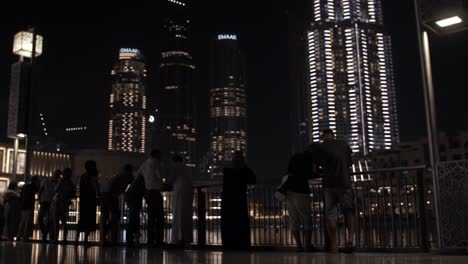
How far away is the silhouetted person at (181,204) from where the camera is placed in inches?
397

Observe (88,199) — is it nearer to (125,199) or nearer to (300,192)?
(125,199)

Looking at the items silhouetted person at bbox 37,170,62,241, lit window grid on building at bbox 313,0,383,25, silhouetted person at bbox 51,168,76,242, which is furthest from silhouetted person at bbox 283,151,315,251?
lit window grid on building at bbox 313,0,383,25

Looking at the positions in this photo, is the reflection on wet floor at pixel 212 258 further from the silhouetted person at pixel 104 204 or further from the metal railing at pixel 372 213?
the silhouetted person at pixel 104 204

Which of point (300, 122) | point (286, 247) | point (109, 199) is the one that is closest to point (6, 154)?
point (109, 199)

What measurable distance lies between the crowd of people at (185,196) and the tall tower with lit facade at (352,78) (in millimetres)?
157824

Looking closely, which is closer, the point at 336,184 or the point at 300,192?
the point at 336,184

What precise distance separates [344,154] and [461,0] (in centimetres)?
307

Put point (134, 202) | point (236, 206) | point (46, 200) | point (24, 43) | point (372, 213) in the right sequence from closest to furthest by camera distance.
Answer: point (372, 213), point (236, 206), point (134, 202), point (46, 200), point (24, 43)

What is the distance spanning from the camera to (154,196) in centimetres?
1002

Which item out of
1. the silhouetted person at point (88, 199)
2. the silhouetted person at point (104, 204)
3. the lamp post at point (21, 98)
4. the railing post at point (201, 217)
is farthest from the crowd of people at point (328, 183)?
the lamp post at point (21, 98)

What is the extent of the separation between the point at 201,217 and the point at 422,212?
15.4 ft

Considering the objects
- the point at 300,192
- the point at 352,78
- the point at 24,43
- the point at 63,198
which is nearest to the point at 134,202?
the point at 63,198

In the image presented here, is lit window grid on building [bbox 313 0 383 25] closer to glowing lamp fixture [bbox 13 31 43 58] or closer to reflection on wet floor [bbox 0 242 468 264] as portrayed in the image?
glowing lamp fixture [bbox 13 31 43 58]

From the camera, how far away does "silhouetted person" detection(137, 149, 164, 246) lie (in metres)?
9.99
